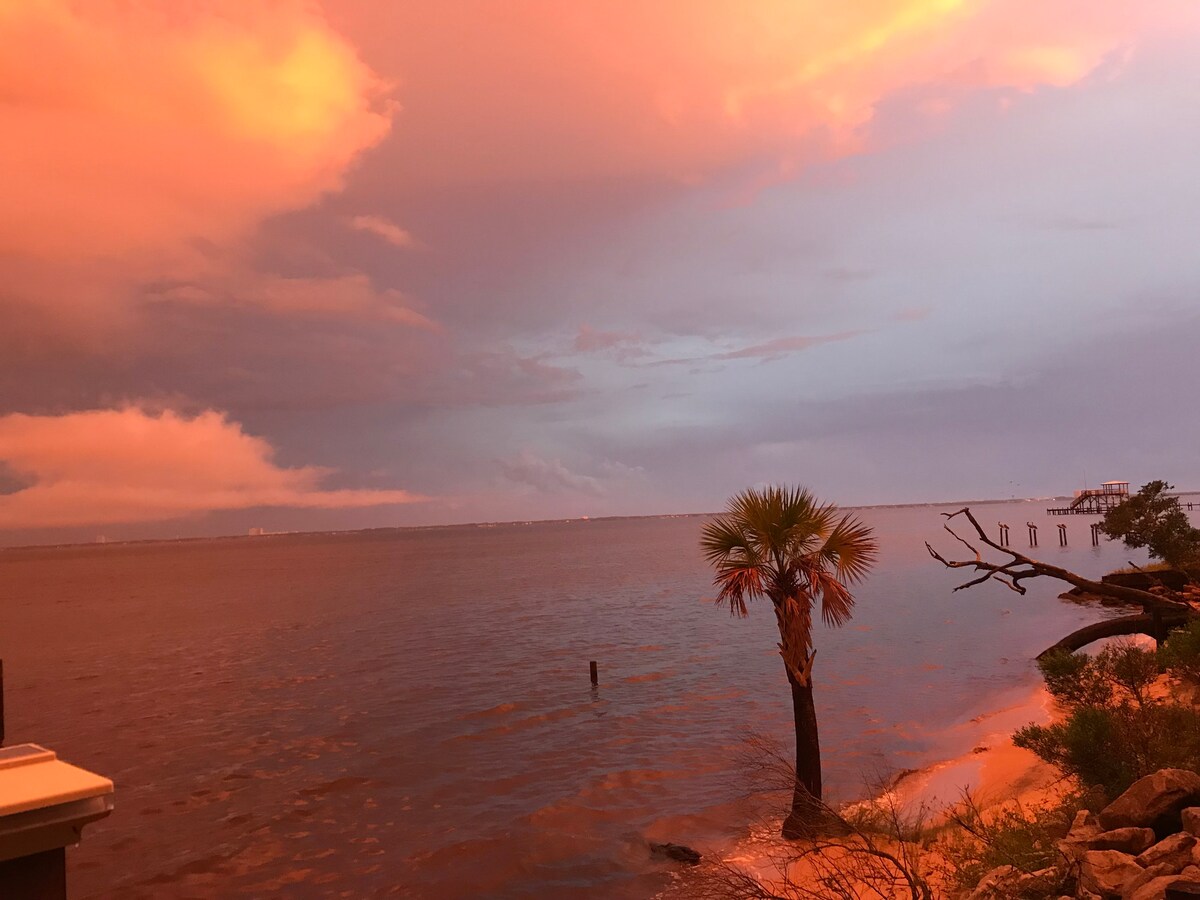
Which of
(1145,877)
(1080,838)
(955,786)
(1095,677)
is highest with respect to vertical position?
(1095,677)

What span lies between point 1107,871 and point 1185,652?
7020 millimetres

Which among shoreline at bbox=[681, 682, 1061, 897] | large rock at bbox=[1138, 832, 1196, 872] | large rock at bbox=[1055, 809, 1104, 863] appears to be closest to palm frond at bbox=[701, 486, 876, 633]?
shoreline at bbox=[681, 682, 1061, 897]

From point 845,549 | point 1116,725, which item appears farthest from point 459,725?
point 1116,725

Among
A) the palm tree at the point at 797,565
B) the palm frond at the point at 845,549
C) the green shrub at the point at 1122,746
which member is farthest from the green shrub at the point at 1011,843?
the palm frond at the point at 845,549

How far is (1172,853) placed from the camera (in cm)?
680

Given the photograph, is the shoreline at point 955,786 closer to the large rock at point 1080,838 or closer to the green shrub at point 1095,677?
the green shrub at point 1095,677

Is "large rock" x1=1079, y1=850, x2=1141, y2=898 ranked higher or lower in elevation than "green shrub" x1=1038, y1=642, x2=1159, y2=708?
lower

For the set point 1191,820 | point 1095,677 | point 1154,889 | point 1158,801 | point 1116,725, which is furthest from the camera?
point 1095,677

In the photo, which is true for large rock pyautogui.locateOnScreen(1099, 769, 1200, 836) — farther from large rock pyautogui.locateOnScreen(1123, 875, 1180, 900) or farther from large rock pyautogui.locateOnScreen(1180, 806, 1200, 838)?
large rock pyautogui.locateOnScreen(1123, 875, 1180, 900)

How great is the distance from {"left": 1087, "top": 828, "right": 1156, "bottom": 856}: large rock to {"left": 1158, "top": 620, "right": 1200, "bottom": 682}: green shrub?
5.83m

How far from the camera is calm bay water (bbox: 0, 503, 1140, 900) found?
16500 mm

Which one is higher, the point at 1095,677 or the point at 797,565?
the point at 797,565

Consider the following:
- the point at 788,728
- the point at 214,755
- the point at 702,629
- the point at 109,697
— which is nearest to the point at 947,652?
the point at 702,629

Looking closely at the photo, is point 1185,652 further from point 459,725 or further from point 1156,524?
point 1156,524
